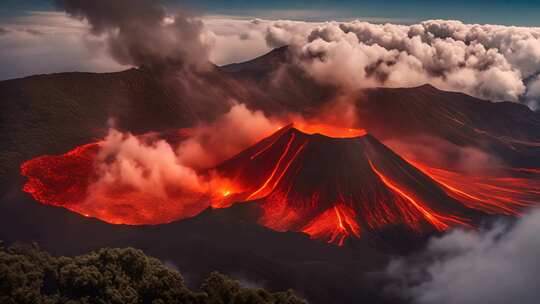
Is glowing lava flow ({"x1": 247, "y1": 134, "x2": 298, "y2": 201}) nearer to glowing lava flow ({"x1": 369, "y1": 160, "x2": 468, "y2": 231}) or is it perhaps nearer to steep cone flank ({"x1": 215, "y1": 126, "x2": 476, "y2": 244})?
steep cone flank ({"x1": 215, "y1": 126, "x2": 476, "y2": 244})

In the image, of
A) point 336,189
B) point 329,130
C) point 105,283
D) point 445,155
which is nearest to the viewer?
point 105,283

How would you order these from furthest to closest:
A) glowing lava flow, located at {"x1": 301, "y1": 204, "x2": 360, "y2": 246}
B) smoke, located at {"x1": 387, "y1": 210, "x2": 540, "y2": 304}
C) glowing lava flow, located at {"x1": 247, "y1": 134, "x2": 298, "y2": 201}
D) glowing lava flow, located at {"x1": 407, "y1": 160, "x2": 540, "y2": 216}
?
glowing lava flow, located at {"x1": 407, "y1": 160, "x2": 540, "y2": 216} → glowing lava flow, located at {"x1": 247, "y1": 134, "x2": 298, "y2": 201} → glowing lava flow, located at {"x1": 301, "y1": 204, "x2": 360, "y2": 246} → smoke, located at {"x1": 387, "y1": 210, "x2": 540, "y2": 304}

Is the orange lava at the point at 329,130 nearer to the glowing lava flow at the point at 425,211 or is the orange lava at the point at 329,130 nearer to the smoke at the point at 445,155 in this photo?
the glowing lava flow at the point at 425,211

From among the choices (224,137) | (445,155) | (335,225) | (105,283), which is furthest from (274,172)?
(445,155)

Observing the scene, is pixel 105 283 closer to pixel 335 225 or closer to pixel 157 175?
pixel 335 225

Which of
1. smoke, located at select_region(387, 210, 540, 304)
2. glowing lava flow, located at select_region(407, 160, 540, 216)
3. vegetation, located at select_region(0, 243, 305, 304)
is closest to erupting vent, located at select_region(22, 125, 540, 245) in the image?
glowing lava flow, located at select_region(407, 160, 540, 216)

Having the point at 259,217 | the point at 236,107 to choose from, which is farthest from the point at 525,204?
the point at 236,107
